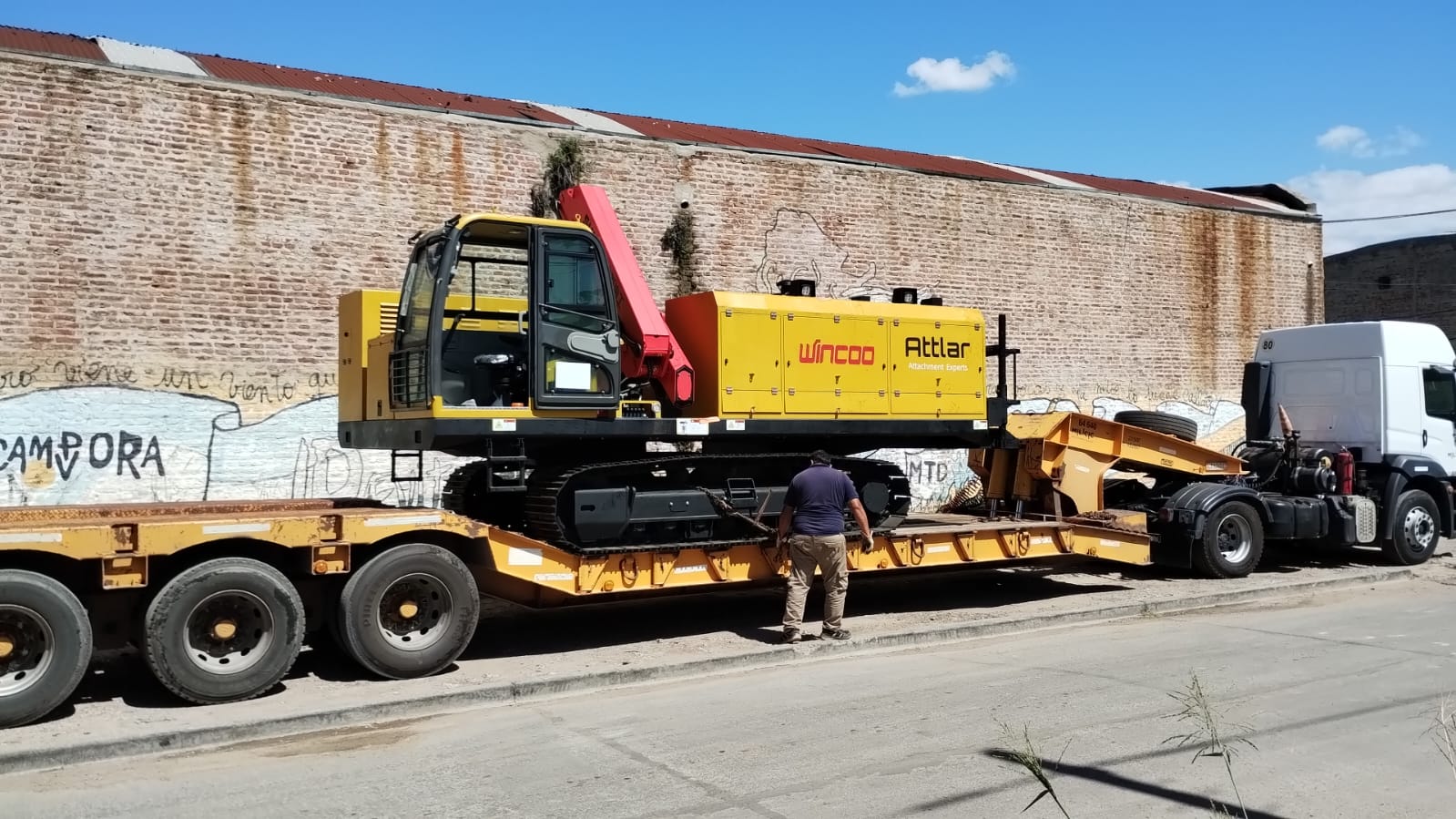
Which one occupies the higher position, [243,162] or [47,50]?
[47,50]

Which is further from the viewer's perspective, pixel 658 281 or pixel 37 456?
pixel 658 281

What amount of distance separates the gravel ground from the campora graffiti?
11.0 ft

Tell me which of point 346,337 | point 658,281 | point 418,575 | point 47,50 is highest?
point 47,50

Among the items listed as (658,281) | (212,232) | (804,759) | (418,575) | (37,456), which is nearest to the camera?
(804,759)

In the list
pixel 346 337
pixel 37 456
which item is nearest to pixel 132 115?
pixel 37 456

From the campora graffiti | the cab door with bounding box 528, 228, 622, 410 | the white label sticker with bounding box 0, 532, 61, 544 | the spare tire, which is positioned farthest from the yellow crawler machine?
the campora graffiti

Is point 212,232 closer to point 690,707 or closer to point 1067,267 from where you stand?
point 690,707

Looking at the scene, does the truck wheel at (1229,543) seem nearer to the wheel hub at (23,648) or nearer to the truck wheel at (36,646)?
the truck wheel at (36,646)

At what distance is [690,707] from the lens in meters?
7.53

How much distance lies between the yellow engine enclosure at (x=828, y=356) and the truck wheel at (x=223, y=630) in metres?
3.81

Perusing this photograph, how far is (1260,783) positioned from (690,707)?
340 centimetres

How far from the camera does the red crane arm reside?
9805 millimetres

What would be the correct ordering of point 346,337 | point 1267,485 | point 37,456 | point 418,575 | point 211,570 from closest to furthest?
point 211,570, point 418,575, point 346,337, point 37,456, point 1267,485

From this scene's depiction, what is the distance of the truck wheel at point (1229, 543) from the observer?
43.6ft
